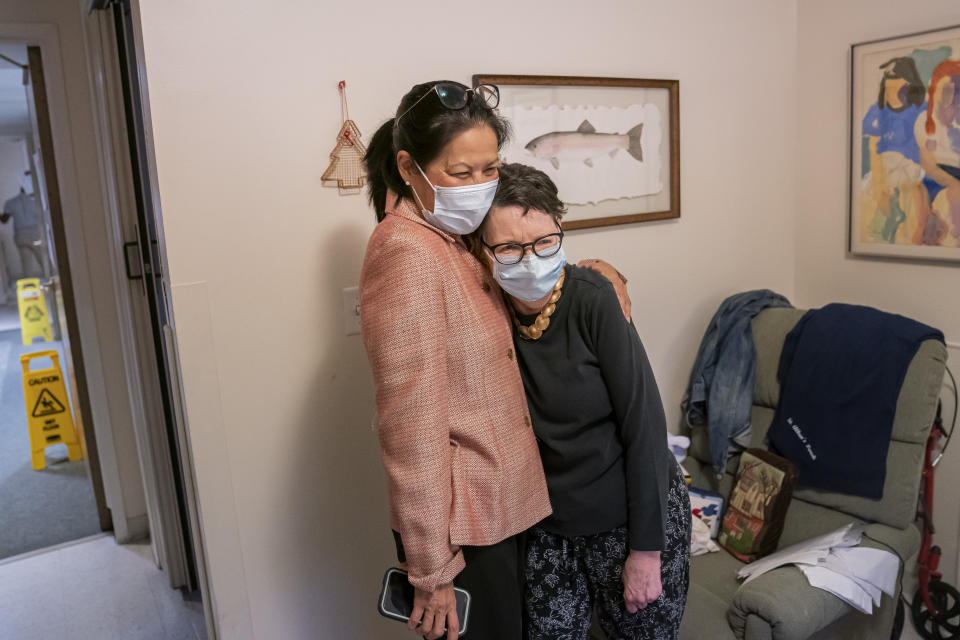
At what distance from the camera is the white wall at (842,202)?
2129 mm

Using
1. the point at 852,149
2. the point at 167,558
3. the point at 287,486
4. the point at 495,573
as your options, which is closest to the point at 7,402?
the point at 167,558

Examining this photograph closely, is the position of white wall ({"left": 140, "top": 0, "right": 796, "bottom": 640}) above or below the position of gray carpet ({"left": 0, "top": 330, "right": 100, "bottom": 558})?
above

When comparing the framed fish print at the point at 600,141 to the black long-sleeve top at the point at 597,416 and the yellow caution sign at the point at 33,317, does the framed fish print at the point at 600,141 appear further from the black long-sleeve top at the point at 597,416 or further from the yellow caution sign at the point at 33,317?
the yellow caution sign at the point at 33,317

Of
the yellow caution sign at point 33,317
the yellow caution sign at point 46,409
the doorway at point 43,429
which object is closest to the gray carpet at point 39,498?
the doorway at point 43,429

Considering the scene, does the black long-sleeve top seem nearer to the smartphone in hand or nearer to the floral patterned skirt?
the floral patterned skirt

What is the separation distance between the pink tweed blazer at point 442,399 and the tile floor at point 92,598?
1.57 metres

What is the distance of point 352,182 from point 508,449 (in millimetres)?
794

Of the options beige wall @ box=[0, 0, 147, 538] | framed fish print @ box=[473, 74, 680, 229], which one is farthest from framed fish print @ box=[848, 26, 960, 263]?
beige wall @ box=[0, 0, 147, 538]

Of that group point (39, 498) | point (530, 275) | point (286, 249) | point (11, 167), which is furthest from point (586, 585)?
point (11, 167)

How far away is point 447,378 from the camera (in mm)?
1122

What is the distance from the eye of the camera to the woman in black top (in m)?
1.15

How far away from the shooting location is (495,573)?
3.90ft

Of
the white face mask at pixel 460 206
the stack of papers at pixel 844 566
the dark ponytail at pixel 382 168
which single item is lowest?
the stack of papers at pixel 844 566

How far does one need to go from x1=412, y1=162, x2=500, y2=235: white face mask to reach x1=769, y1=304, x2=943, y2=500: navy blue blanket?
1.31 m
